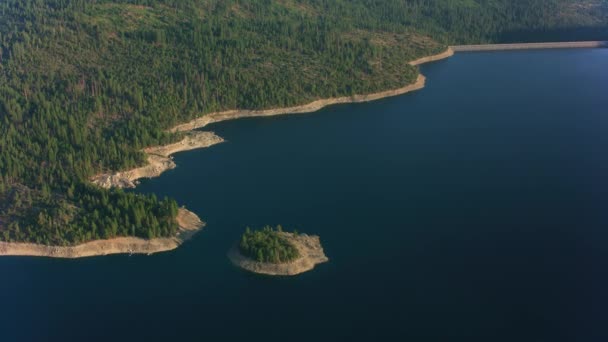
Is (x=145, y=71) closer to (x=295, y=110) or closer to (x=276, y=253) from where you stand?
(x=295, y=110)

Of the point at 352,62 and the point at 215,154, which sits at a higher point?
the point at 352,62

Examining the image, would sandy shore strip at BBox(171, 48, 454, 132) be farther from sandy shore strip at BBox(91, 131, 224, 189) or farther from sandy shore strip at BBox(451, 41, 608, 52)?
sandy shore strip at BBox(451, 41, 608, 52)

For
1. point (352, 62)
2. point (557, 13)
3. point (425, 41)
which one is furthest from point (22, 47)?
point (557, 13)

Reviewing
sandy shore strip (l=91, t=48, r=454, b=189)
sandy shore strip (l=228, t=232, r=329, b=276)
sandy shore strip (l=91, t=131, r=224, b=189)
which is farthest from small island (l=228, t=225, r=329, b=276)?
sandy shore strip (l=91, t=48, r=454, b=189)

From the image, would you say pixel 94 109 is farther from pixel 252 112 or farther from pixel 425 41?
pixel 425 41

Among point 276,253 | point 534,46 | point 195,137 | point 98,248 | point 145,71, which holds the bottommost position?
point 98,248

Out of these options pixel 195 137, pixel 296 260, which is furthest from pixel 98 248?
pixel 195 137

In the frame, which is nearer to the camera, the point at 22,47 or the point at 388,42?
the point at 22,47
